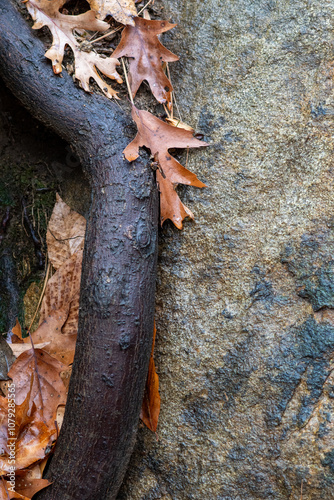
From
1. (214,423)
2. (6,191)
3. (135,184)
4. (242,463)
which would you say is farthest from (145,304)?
(6,191)

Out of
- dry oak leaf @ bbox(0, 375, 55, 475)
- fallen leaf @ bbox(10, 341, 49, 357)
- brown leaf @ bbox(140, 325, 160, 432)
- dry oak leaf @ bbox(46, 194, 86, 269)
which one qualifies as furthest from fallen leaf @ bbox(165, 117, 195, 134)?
dry oak leaf @ bbox(0, 375, 55, 475)

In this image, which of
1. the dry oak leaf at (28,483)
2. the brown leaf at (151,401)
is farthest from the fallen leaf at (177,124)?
the dry oak leaf at (28,483)

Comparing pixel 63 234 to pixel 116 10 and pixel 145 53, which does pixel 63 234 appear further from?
pixel 116 10

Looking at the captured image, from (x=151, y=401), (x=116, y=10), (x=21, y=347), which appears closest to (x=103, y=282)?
(x=151, y=401)

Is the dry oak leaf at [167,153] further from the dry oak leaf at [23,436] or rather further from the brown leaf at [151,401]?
the dry oak leaf at [23,436]

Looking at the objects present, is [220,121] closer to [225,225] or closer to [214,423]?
[225,225]
